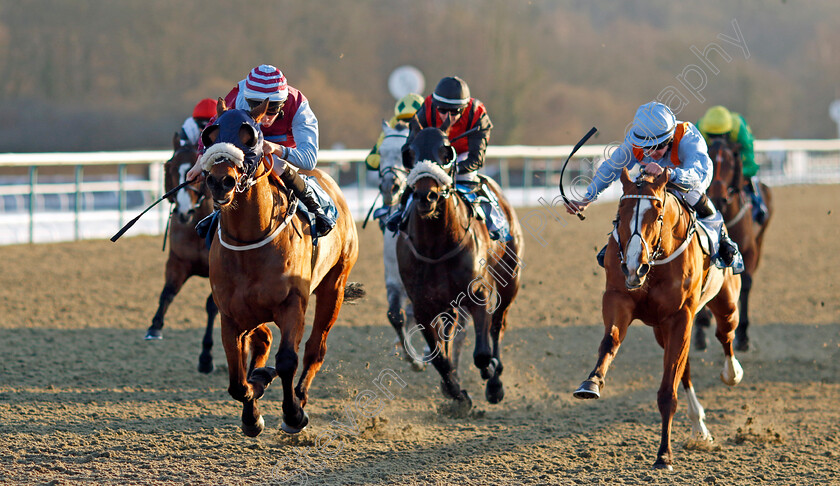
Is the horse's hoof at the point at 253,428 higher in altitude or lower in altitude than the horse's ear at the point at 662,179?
lower

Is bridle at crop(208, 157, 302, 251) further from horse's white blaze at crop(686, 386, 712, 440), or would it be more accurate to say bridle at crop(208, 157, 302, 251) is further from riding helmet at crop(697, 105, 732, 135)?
riding helmet at crop(697, 105, 732, 135)

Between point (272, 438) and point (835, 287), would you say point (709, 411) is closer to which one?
point (272, 438)

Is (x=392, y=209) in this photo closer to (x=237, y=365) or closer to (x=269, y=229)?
(x=269, y=229)

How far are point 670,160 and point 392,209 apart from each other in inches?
84.5

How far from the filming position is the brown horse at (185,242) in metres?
6.46

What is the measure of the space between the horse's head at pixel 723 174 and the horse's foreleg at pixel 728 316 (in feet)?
6.22

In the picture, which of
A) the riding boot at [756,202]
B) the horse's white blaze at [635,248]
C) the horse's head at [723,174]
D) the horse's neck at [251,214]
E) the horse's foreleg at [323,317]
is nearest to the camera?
the horse's neck at [251,214]

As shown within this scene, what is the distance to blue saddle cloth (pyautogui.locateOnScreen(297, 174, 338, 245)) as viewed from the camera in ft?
15.6

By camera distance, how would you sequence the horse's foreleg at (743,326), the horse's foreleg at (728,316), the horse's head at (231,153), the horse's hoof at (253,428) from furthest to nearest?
1. the horse's foreleg at (743,326)
2. the horse's foreleg at (728,316)
3. the horse's hoof at (253,428)
4. the horse's head at (231,153)

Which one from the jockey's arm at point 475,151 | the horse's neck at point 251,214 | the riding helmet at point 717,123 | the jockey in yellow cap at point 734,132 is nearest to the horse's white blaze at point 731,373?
the jockey's arm at point 475,151

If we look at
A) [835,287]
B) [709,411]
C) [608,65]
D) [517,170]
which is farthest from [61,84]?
[608,65]

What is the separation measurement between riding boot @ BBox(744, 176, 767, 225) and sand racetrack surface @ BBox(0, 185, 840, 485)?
3.65ft

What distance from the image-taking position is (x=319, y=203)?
4.89 metres

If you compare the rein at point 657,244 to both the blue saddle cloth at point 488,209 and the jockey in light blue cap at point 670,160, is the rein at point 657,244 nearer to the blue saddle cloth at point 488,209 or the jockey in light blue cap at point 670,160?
the jockey in light blue cap at point 670,160
